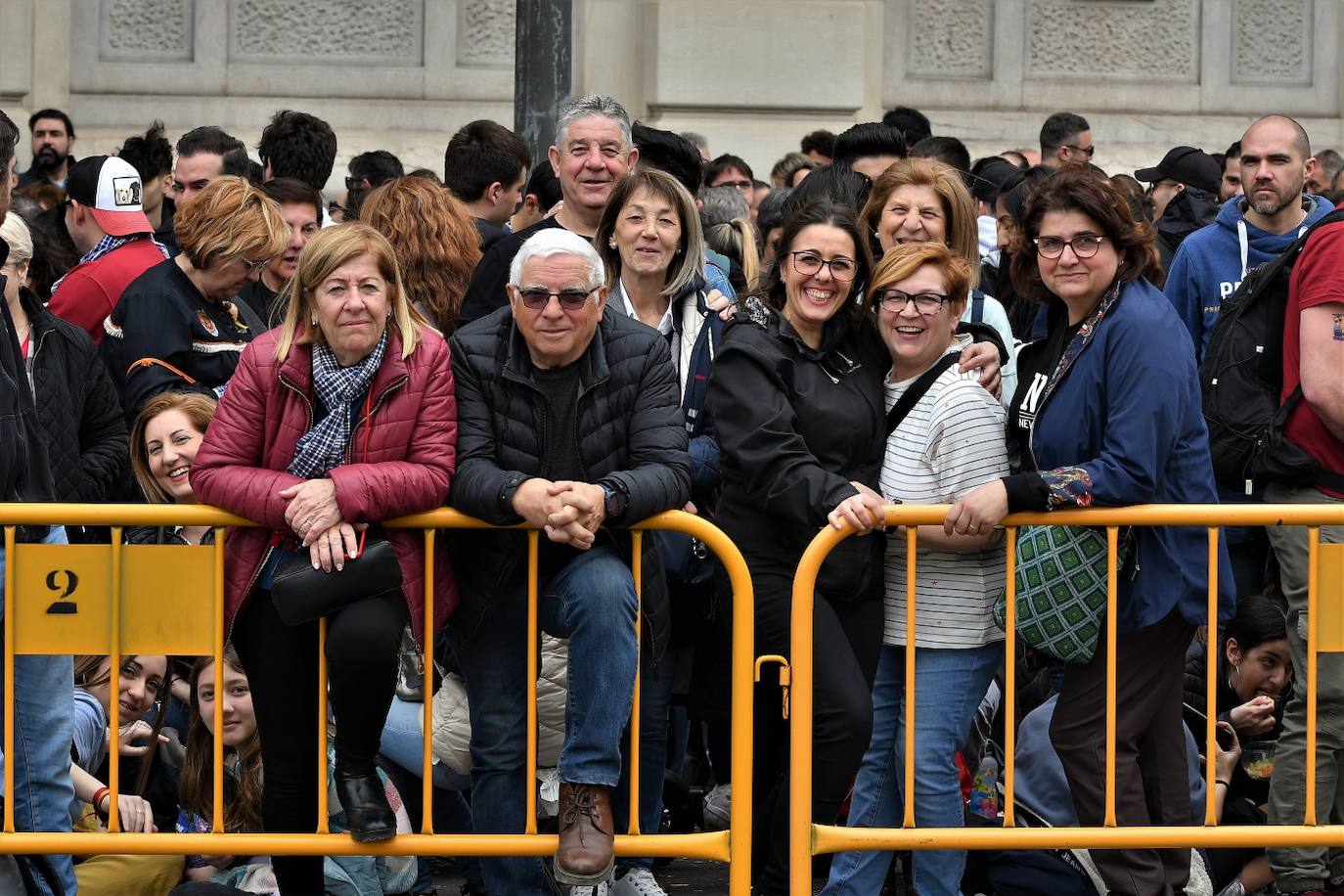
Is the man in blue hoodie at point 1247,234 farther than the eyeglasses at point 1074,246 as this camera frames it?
Yes

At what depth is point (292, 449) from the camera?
16.5 feet

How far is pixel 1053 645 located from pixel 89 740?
2.83 m

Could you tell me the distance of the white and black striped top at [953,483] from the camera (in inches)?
209

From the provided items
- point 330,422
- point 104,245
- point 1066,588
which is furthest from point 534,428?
point 104,245

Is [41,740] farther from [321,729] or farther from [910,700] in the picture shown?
[910,700]

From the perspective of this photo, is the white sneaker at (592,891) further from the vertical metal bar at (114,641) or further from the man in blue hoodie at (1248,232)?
the man in blue hoodie at (1248,232)

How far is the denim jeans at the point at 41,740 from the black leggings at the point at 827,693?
182 centimetres

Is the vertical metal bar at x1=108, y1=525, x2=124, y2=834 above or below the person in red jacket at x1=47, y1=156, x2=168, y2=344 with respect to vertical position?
below

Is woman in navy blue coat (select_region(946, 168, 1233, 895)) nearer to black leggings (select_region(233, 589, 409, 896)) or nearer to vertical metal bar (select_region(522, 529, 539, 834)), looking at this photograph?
vertical metal bar (select_region(522, 529, 539, 834))

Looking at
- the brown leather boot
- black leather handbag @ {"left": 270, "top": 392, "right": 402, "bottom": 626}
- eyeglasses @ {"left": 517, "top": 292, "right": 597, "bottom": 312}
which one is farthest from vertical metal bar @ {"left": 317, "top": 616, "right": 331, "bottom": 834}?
eyeglasses @ {"left": 517, "top": 292, "right": 597, "bottom": 312}

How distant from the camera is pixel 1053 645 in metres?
5.28

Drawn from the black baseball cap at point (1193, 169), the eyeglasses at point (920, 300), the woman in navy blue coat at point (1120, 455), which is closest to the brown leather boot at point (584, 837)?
the woman in navy blue coat at point (1120, 455)

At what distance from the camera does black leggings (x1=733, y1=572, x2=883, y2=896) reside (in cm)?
521

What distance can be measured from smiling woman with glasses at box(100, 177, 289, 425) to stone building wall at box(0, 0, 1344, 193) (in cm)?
726
